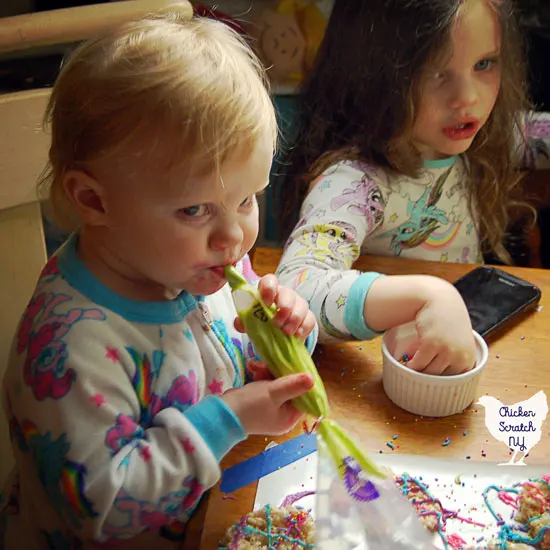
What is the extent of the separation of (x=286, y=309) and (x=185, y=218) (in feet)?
0.48

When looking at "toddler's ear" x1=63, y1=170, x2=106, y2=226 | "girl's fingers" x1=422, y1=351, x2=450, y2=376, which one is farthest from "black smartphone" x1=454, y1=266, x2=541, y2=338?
"toddler's ear" x1=63, y1=170, x2=106, y2=226

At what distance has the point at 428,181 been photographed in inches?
45.5

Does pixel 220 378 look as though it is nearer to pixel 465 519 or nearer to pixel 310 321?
pixel 310 321

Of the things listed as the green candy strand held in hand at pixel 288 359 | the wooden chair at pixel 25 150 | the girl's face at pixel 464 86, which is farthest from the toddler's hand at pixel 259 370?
the girl's face at pixel 464 86

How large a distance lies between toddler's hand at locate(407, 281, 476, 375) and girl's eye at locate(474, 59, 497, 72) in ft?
1.41

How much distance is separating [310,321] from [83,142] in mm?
294

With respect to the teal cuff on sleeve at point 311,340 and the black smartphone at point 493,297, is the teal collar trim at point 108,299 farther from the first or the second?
the black smartphone at point 493,297

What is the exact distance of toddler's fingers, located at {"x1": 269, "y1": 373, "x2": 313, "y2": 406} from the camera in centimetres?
65

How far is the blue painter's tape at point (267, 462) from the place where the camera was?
712 mm

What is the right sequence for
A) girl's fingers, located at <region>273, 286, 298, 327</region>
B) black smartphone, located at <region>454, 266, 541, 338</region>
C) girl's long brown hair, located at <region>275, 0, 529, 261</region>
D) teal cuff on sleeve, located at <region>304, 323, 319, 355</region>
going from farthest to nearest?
girl's long brown hair, located at <region>275, 0, 529, 261</region> < black smartphone, located at <region>454, 266, 541, 338</region> < teal cuff on sleeve, located at <region>304, 323, 319, 355</region> < girl's fingers, located at <region>273, 286, 298, 327</region>

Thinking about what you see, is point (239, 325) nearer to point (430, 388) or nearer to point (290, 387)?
Result: point (290, 387)

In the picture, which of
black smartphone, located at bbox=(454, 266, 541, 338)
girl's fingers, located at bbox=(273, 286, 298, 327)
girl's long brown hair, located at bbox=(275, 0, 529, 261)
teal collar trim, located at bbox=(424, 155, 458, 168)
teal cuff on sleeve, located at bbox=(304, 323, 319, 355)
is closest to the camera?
girl's fingers, located at bbox=(273, 286, 298, 327)

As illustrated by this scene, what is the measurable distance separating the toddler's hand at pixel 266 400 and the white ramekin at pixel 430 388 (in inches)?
6.6

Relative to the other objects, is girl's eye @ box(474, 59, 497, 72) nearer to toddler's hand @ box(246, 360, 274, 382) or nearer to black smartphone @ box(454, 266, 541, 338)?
black smartphone @ box(454, 266, 541, 338)
